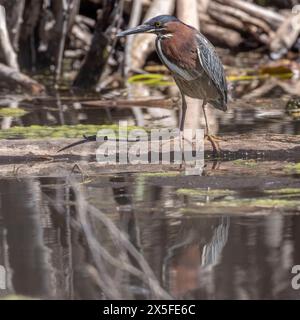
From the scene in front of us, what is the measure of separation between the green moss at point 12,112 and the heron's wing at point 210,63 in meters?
2.58

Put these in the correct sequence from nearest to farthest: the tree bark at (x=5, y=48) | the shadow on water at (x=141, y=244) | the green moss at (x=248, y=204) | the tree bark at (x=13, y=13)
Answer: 1. the shadow on water at (x=141, y=244)
2. the green moss at (x=248, y=204)
3. the tree bark at (x=5, y=48)
4. the tree bark at (x=13, y=13)

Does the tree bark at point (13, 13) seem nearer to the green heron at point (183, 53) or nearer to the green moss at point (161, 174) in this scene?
the green heron at point (183, 53)

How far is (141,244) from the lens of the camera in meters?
4.93

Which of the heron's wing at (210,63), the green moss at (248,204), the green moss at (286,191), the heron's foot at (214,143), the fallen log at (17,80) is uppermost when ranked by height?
the heron's wing at (210,63)

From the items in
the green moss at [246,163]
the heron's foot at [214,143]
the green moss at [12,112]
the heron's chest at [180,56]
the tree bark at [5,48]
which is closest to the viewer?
the green moss at [246,163]

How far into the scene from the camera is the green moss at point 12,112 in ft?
32.6

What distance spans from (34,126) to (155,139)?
1288 millimetres

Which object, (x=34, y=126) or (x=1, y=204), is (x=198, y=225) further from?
(x=34, y=126)

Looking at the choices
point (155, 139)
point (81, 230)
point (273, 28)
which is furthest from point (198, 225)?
point (273, 28)

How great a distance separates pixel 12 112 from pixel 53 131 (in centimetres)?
181

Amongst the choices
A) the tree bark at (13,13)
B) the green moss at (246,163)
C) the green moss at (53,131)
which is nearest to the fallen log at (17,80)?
the tree bark at (13,13)

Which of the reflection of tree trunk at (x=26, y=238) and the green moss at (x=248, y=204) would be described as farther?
the green moss at (x=248, y=204)

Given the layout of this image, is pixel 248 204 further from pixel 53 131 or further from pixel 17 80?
pixel 17 80

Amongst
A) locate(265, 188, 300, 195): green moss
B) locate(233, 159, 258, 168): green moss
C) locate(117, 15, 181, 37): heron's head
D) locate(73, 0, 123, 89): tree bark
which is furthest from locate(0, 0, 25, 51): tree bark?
locate(265, 188, 300, 195): green moss
